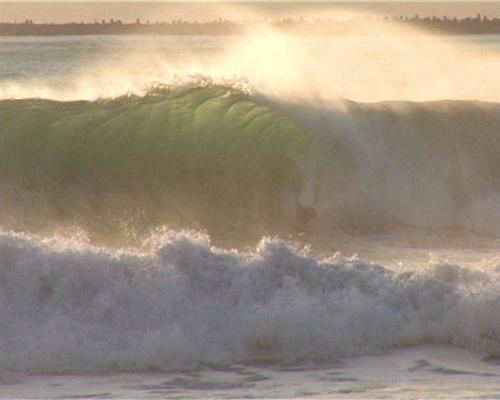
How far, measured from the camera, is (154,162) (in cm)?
1656

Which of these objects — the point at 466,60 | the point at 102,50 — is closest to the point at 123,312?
the point at 466,60

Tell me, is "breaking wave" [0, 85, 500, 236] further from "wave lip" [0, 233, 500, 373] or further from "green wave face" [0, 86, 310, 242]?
"wave lip" [0, 233, 500, 373]

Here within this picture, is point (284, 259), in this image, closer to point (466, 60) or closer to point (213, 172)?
point (213, 172)

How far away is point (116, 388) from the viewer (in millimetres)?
8875

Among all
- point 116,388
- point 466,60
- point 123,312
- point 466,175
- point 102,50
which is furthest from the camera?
point 102,50

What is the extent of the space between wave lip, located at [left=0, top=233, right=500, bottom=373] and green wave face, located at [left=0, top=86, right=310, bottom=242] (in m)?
4.45

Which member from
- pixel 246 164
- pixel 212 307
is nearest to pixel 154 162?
pixel 246 164

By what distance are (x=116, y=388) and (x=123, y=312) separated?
121 centimetres

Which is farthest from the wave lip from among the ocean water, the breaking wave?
the breaking wave

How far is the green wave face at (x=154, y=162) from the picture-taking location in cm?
1564

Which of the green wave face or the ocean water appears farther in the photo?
the green wave face

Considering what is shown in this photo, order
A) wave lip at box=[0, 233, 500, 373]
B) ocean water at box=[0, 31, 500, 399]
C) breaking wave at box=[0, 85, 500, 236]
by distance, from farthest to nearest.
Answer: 1. breaking wave at box=[0, 85, 500, 236]
2. wave lip at box=[0, 233, 500, 373]
3. ocean water at box=[0, 31, 500, 399]

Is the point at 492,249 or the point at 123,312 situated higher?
the point at 492,249

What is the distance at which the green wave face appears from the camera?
1564 cm
